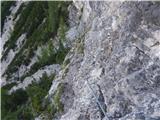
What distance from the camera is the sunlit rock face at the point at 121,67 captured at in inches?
714

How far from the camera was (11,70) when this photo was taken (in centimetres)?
5781

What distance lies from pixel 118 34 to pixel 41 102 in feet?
38.7

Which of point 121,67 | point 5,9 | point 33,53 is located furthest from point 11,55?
point 121,67

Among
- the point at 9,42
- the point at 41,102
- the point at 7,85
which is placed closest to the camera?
the point at 41,102

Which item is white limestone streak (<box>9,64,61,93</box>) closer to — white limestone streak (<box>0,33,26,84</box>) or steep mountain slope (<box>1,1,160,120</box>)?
steep mountain slope (<box>1,1,160,120</box>)

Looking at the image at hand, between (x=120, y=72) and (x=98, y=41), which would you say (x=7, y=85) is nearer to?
(x=98, y=41)

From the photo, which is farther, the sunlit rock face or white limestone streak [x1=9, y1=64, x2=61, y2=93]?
white limestone streak [x1=9, y1=64, x2=61, y2=93]

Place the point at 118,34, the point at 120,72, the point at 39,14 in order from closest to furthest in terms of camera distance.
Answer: the point at 120,72, the point at 118,34, the point at 39,14

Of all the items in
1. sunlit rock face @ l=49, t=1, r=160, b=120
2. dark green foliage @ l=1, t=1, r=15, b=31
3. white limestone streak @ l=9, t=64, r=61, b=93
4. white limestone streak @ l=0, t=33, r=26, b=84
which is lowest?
sunlit rock face @ l=49, t=1, r=160, b=120

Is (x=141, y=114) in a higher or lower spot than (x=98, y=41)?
lower

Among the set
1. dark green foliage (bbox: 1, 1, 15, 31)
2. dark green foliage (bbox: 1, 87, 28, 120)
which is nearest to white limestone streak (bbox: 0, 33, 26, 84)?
dark green foliage (bbox: 1, 1, 15, 31)

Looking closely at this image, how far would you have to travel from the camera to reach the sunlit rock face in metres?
18.1

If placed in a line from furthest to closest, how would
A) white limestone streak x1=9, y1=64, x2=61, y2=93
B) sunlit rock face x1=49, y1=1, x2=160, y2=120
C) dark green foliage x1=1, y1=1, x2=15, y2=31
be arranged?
dark green foliage x1=1, y1=1, x2=15, y2=31 → white limestone streak x1=9, y1=64, x2=61, y2=93 → sunlit rock face x1=49, y1=1, x2=160, y2=120

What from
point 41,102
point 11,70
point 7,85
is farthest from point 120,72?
point 11,70
